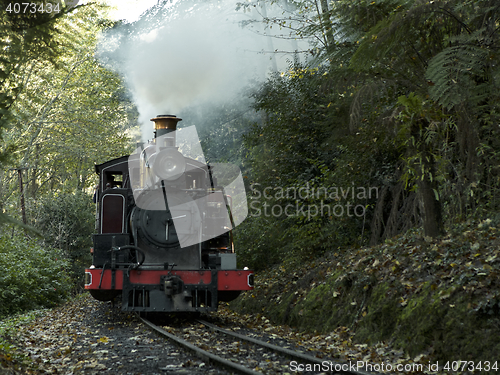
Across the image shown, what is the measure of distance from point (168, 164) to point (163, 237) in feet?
4.32

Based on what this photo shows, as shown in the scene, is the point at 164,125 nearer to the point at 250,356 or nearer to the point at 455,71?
the point at 250,356

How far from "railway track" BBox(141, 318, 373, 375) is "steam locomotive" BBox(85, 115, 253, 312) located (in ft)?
2.88

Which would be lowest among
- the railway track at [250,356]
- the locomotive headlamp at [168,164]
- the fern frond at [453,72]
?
the railway track at [250,356]

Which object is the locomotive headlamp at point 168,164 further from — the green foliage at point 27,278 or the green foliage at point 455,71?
the green foliage at point 455,71

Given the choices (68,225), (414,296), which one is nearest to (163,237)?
(414,296)

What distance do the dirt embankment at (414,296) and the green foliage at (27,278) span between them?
6.03 meters

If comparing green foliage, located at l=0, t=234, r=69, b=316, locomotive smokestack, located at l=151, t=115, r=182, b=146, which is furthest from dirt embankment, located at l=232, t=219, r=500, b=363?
green foliage, located at l=0, t=234, r=69, b=316

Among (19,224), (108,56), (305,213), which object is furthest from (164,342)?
(108,56)

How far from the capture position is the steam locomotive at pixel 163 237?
8.01 m

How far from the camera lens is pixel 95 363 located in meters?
5.12

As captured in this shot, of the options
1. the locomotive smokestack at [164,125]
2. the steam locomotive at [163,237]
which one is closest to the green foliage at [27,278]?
the steam locomotive at [163,237]

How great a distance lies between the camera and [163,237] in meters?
8.58

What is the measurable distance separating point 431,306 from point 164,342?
3.46 m

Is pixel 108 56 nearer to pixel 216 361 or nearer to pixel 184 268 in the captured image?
pixel 184 268
